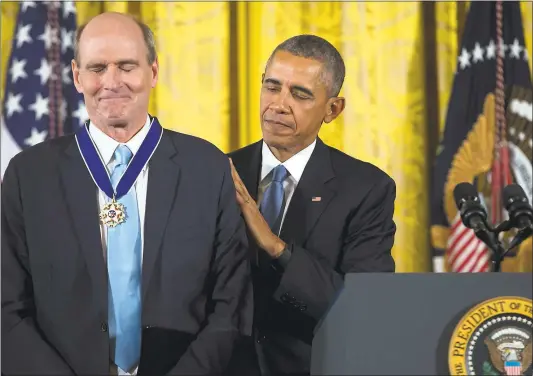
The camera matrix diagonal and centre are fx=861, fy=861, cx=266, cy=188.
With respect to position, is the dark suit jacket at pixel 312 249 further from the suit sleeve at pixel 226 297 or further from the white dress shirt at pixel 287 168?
the suit sleeve at pixel 226 297

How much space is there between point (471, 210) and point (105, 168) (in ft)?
3.89

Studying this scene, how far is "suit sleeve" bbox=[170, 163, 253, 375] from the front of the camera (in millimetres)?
1652

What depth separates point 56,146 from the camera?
176cm

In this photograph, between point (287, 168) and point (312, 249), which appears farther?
point (287, 168)

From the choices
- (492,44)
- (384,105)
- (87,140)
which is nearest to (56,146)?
(87,140)

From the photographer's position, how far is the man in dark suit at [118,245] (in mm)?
1646

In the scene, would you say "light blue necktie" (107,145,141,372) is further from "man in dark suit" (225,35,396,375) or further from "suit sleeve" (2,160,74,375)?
"man in dark suit" (225,35,396,375)

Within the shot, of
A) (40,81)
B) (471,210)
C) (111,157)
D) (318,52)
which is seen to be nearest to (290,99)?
(318,52)

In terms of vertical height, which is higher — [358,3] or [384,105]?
[358,3]

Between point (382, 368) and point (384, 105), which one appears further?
point (384, 105)

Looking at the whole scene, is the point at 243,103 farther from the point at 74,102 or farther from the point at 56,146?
the point at 56,146

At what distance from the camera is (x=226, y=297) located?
171cm

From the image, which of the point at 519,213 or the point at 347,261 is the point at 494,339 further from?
the point at 519,213

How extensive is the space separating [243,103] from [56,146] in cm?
249
